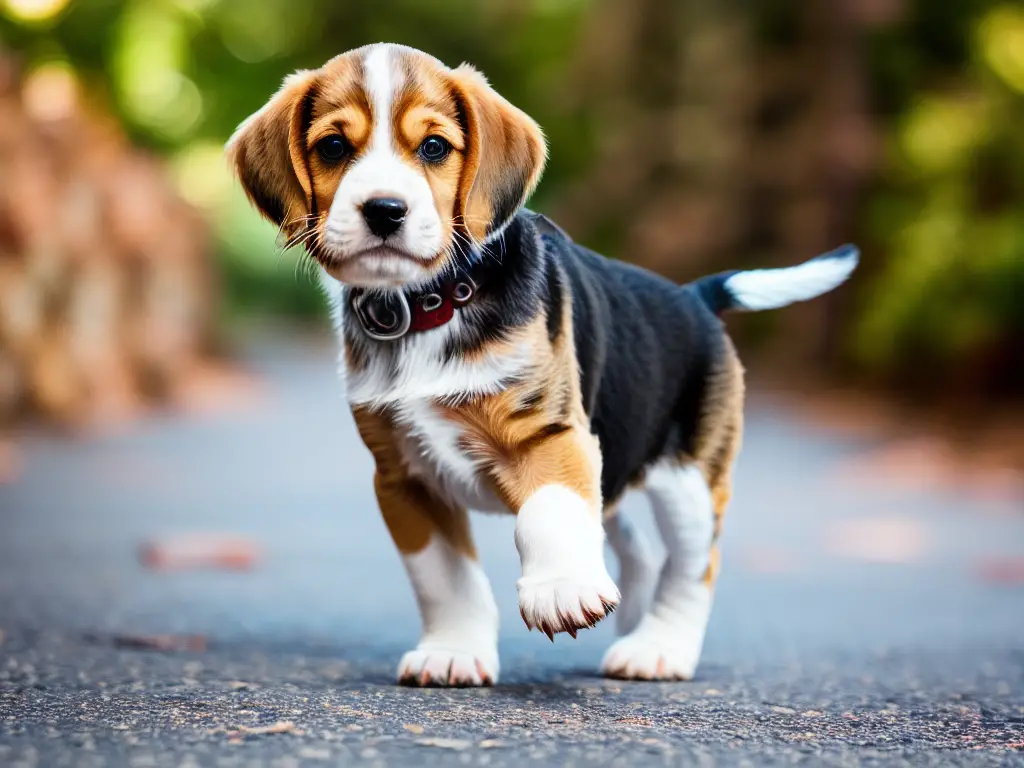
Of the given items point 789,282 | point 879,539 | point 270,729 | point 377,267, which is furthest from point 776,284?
point 879,539

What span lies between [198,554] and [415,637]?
2.58m

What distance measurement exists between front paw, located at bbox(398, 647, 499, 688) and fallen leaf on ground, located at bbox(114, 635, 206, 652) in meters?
0.99

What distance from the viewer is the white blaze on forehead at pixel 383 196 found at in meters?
3.37

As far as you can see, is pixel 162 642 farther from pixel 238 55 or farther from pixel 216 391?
pixel 238 55

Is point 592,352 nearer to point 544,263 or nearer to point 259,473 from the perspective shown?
point 544,263

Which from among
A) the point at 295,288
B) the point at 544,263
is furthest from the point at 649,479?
the point at 295,288

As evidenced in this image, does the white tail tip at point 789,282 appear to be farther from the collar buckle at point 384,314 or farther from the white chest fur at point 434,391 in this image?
the collar buckle at point 384,314

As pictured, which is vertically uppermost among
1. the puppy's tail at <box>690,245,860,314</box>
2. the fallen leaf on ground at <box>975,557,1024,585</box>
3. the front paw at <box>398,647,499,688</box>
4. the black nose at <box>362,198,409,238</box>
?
the fallen leaf on ground at <box>975,557,1024,585</box>

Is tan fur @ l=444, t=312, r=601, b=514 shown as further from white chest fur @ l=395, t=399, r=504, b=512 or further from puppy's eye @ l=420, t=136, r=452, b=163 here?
puppy's eye @ l=420, t=136, r=452, b=163

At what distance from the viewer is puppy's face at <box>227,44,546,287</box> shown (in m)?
3.39

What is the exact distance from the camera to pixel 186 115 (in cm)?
2431

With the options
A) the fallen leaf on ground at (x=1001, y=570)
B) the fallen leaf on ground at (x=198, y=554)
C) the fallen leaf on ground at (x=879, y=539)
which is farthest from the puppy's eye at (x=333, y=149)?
the fallen leaf on ground at (x=879, y=539)

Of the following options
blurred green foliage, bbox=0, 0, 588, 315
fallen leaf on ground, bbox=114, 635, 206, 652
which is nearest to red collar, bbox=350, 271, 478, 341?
fallen leaf on ground, bbox=114, 635, 206, 652

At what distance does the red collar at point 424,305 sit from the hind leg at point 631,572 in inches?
52.8
